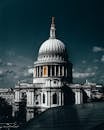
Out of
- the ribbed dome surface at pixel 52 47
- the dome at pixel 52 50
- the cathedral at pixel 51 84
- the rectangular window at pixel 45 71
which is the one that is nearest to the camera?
the cathedral at pixel 51 84

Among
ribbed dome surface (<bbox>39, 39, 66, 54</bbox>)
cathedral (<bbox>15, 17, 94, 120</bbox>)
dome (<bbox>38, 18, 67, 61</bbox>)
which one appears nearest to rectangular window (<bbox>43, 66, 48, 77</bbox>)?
cathedral (<bbox>15, 17, 94, 120</bbox>)

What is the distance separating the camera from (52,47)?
318ft

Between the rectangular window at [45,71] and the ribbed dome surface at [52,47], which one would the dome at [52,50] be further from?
the rectangular window at [45,71]

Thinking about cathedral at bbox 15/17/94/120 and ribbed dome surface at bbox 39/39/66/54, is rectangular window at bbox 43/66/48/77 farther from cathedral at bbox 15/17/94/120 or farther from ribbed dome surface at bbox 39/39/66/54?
ribbed dome surface at bbox 39/39/66/54

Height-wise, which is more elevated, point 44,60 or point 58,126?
point 44,60

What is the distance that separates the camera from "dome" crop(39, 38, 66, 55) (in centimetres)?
9656

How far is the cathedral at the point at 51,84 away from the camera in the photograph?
83188 mm

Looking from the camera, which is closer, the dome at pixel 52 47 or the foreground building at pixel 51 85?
the foreground building at pixel 51 85

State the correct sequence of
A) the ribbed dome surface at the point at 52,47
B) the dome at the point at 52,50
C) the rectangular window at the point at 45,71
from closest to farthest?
the rectangular window at the point at 45,71 → the dome at the point at 52,50 → the ribbed dome surface at the point at 52,47

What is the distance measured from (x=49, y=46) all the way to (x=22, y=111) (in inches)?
749

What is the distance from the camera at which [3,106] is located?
10462 centimetres

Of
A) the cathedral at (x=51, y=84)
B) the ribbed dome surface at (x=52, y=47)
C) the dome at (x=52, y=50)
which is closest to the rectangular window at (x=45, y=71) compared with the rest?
the cathedral at (x=51, y=84)

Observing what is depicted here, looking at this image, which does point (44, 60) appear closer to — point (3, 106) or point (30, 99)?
point (30, 99)

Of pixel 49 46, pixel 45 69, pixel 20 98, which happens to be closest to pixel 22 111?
pixel 20 98
